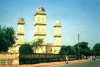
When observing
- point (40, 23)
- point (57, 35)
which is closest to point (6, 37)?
point (40, 23)

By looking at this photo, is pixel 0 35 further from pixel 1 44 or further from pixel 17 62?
pixel 17 62

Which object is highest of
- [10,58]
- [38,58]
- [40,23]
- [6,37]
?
[40,23]

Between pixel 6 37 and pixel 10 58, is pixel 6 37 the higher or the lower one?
the higher one

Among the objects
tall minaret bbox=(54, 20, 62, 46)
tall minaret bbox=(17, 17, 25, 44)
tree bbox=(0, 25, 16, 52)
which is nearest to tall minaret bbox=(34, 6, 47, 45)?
tall minaret bbox=(17, 17, 25, 44)

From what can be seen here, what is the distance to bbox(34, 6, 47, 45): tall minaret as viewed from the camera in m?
81.7

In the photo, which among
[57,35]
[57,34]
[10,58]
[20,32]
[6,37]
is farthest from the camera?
[57,34]

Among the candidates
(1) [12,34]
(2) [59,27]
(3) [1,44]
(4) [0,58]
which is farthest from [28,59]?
(2) [59,27]

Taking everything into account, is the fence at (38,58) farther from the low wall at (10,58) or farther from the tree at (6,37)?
the tree at (6,37)

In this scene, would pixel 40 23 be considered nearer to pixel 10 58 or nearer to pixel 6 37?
pixel 6 37

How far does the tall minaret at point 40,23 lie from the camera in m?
81.7

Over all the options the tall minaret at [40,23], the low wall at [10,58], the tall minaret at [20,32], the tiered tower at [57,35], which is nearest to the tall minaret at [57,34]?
the tiered tower at [57,35]

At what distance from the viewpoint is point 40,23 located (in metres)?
82.1

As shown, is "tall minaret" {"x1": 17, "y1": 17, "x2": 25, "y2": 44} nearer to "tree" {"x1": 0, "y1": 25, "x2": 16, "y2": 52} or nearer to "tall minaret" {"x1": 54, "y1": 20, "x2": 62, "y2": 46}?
"tall minaret" {"x1": 54, "y1": 20, "x2": 62, "y2": 46}

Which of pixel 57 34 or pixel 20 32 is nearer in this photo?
pixel 20 32
